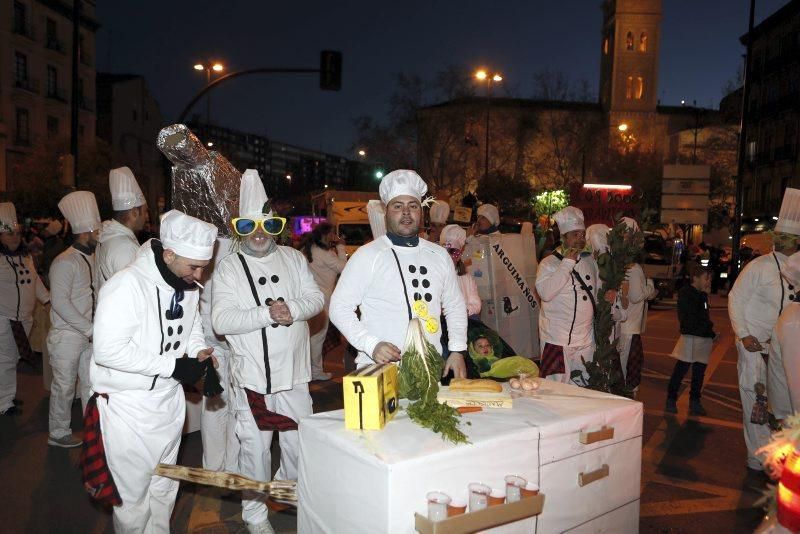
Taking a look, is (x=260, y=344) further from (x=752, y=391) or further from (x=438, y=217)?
(x=438, y=217)

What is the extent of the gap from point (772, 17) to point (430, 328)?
67.4 metres

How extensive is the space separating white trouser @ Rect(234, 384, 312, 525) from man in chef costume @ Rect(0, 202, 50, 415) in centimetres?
430

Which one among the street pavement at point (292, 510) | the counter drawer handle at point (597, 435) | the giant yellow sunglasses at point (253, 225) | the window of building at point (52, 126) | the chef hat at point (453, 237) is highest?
the window of building at point (52, 126)

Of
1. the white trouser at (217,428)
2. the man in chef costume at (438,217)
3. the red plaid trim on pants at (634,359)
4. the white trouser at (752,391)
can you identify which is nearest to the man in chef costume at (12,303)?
the white trouser at (217,428)

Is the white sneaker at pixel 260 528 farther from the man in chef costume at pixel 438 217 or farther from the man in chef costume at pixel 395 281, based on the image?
the man in chef costume at pixel 438 217

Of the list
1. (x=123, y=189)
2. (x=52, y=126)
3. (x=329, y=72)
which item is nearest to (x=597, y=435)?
(x=123, y=189)

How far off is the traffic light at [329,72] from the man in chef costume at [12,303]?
11.4 m

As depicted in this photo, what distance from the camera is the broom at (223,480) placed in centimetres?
→ 357

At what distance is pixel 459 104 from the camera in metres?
40.4

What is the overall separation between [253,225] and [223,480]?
6.19 ft

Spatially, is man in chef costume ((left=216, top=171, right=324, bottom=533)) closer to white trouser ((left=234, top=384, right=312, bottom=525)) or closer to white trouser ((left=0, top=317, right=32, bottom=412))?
white trouser ((left=234, top=384, right=312, bottom=525))

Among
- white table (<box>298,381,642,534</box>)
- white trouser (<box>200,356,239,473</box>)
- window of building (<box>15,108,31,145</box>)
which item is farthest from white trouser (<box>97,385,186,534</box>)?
window of building (<box>15,108,31,145</box>)

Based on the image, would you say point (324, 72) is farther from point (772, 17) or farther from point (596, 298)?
point (772, 17)

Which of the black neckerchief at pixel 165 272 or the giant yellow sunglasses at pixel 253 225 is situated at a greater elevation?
the giant yellow sunglasses at pixel 253 225
